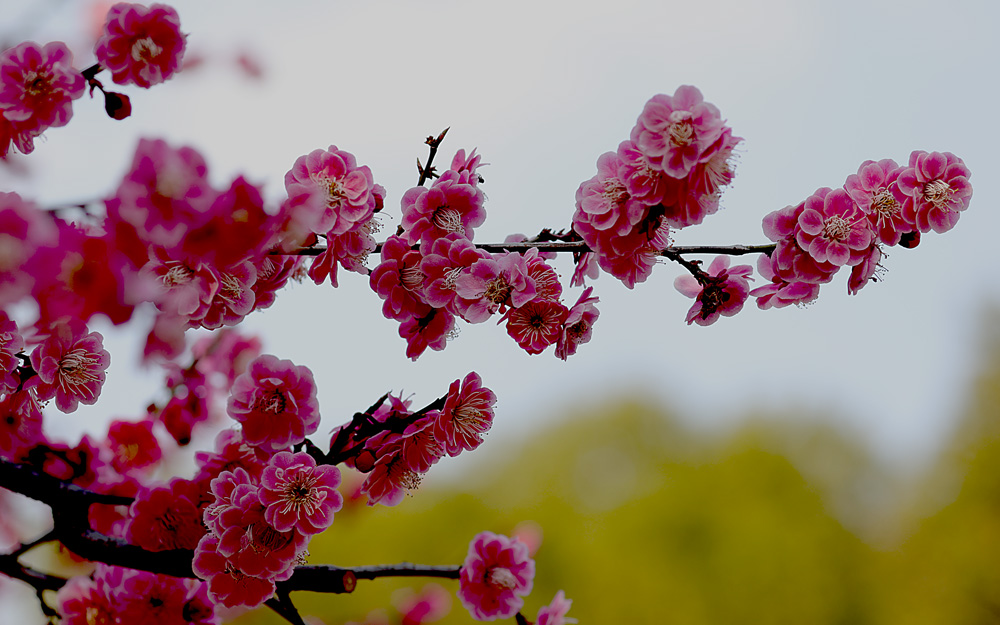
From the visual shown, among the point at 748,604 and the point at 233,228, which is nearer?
the point at 233,228

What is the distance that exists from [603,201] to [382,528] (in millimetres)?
7871

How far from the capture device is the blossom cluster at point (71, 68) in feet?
3.92

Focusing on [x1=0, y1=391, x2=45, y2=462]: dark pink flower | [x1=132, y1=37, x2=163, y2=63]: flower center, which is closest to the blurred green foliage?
[x1=0, y1=391, x2=45, y2=462]: dark pink flower

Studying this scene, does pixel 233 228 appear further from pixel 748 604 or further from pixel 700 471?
pixel 700 471

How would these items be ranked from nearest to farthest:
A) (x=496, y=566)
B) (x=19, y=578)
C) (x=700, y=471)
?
(x=19, y=578) < (x=496, y=566) < (x=700, y=471)

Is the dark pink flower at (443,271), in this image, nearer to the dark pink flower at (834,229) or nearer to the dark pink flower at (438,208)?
the dark pink flower at (438,208)

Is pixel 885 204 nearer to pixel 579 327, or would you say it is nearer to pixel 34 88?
pixel 579 327

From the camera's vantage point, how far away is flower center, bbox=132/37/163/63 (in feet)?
4.21

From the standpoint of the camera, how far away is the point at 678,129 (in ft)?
3.22

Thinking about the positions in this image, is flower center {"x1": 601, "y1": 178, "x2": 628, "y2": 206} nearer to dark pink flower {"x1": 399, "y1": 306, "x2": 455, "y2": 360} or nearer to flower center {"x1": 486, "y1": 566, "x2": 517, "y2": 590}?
dark pink flower {"x1": 399, "y1": 306, "x2": 455, "y2": 360}

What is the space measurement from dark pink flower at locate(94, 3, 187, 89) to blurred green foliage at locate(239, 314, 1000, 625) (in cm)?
552

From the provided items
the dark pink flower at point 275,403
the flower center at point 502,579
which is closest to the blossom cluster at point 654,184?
the dark pink flower at point 275,403

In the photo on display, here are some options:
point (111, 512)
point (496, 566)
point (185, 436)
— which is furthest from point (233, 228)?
point (185, 436)

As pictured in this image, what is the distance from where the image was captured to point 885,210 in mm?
1164
